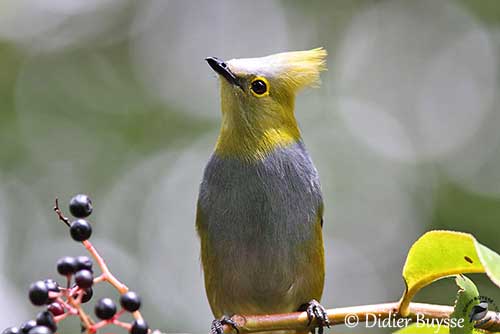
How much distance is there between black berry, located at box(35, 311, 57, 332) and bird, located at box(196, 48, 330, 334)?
1.69 m

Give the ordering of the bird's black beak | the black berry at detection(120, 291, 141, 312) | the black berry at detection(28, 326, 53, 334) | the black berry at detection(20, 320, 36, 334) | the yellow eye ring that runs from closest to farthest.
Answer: the black berry at detection(28, 326, 53, 334), the black berry at detection(20, 320, 36, 334), the black berry at detection(120, 291, 141, 312), the bird's black beak, the yellow eye ring

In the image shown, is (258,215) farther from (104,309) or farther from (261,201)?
(104,309)

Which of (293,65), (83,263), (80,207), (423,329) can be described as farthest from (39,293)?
(293,65)

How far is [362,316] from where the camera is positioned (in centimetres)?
258

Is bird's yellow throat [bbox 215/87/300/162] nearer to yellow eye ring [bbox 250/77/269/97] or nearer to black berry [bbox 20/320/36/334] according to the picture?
yellow eye ring [bbox 250/77/269/97]

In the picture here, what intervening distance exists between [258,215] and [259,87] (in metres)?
0.76

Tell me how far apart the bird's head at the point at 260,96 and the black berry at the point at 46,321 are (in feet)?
6.34

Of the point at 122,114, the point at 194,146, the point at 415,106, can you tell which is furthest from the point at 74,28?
the point at 415,106

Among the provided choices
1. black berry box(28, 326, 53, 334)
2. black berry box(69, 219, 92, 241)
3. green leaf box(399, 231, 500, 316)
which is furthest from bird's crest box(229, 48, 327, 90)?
black berry box(28, 326, 53, 334)

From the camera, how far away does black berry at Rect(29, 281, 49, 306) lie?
95.9 inches

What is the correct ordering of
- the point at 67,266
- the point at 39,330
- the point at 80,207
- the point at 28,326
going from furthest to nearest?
the point at 80,207
the point at 67,266
the point at 28,326
the point at 39,330

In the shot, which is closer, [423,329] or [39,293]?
[39,293]

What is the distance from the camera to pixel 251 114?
422 centimetres

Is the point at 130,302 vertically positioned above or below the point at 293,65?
below
